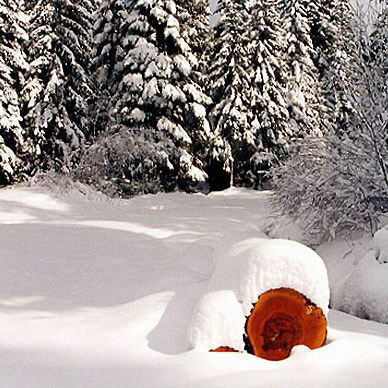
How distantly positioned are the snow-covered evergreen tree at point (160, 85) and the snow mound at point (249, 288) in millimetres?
14606

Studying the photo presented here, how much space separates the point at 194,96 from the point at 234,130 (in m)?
3.65

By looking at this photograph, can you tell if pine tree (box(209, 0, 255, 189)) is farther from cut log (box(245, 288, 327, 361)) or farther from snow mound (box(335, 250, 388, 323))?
cut log (box(245, 288, 327, 361))

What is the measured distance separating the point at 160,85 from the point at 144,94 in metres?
0.79

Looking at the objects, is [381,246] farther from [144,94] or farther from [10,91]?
[10,91]

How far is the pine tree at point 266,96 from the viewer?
896 inches

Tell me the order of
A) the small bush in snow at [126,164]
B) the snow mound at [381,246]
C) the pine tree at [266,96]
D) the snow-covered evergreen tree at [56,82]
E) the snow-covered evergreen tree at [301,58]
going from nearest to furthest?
the snow mound at [381,246]
the small bush in snow at [126,164]
the snow-covered evergreen tree at [56,82]
the pine tree at [266,96]
the snow-covered evergreen tree at [301,58]

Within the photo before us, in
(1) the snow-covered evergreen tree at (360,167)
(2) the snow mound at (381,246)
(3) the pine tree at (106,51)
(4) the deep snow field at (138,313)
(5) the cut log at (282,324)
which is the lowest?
(4) the deep snow field at (138,313)

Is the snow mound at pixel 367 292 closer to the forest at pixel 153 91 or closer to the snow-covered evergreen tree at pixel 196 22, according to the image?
the forest at pixel 153 91

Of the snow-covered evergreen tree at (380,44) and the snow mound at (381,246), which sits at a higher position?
the snow-covered evergreen tree at (380,44)

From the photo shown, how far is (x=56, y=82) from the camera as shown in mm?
19484

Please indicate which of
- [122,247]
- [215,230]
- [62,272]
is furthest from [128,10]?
[62,272]

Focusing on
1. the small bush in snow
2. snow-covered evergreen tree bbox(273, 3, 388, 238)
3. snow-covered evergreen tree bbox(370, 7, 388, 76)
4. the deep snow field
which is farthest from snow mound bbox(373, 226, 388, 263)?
the small bush in snow

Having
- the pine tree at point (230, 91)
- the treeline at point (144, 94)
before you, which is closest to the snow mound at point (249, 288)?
the treeline at point (144, 94)

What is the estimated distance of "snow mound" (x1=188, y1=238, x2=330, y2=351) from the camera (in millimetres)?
3072
